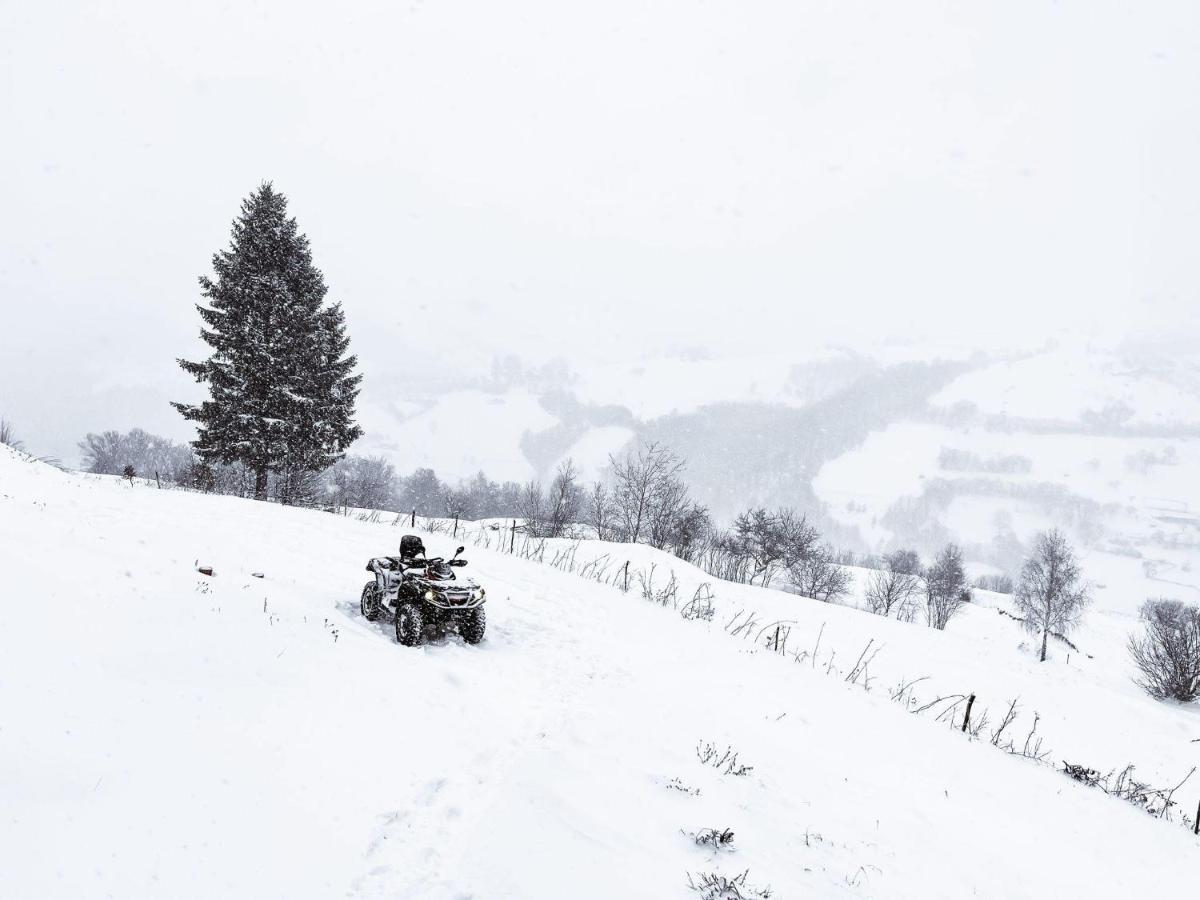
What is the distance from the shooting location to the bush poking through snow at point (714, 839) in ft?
13.7

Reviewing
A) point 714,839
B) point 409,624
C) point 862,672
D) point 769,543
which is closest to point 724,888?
point 714,839

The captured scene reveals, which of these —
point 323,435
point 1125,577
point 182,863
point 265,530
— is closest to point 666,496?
point 323,435

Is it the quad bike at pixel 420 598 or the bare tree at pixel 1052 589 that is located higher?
the quad bike at pixel 420 598

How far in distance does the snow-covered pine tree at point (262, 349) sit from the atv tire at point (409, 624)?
55.9ft

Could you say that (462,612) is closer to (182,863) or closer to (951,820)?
Answer: (182,863)

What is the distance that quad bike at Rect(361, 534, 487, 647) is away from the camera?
771cm

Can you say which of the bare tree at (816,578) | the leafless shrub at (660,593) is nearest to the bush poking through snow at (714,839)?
the leafless shrub at (660,593)

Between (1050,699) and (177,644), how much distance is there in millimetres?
25581

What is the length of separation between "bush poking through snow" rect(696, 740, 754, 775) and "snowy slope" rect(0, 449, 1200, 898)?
0.10 meters

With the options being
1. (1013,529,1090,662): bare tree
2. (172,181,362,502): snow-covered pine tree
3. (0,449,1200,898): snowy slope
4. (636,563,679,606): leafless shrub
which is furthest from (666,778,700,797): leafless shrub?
Result: (1013,529,1090,662): bare tree

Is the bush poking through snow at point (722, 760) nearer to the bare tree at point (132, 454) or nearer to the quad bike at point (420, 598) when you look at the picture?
the quad bike at point (420, 598)

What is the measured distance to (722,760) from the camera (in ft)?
18.1

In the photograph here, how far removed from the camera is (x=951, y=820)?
5406 millimetres

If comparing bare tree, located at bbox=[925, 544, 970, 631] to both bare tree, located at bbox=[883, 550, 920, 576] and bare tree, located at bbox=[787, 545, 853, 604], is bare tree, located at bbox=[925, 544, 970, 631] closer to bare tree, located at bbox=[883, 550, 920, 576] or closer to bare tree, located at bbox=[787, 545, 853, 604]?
bare tree, located at bbox=[883, 550, 920, 576]
